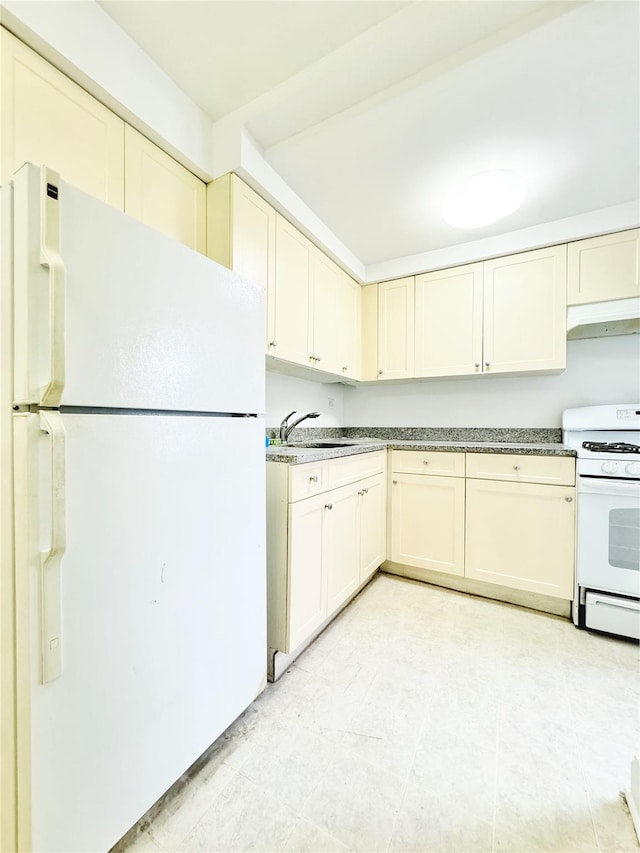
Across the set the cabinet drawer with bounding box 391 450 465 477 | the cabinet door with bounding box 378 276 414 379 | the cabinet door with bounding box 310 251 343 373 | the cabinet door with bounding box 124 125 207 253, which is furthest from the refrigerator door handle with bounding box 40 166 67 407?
the cabinet door with bounding box 378 276 414 379

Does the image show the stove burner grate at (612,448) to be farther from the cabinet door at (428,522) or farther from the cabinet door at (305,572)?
the cabinet door at (305,572)

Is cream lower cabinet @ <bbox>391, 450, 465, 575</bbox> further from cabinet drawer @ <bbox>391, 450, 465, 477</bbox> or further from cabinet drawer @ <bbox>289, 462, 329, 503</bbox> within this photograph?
cabinet drawer @ <bbox>289, 462, 329, 503</bbox>

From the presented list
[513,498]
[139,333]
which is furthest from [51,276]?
[513,498]

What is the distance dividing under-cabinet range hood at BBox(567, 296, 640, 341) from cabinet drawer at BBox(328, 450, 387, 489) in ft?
4.67

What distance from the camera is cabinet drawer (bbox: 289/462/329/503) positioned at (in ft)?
4.84

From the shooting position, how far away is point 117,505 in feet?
2.67

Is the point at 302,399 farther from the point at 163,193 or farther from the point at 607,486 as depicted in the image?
the point at 607,486

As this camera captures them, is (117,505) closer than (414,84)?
Yes

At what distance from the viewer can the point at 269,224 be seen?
1.77 metres

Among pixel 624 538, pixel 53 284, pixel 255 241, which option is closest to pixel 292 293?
pixel 255 241

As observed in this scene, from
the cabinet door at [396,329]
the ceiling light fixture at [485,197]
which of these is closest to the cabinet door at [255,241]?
the ceiling light fixture at [485,197]

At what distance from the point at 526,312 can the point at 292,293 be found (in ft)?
5.00

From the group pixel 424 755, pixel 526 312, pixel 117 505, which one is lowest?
pixel 424 755

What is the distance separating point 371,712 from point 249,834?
56 cm
